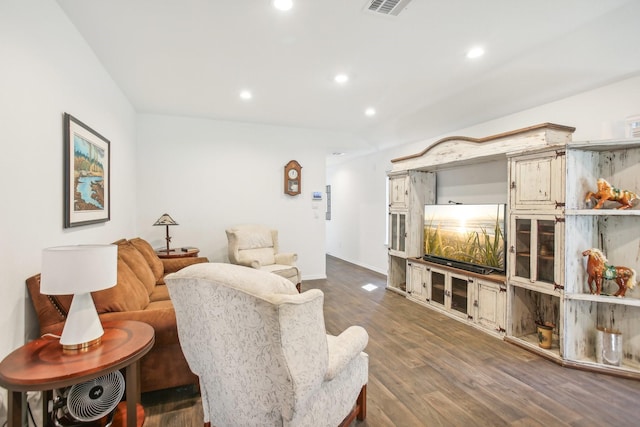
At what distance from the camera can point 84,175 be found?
2451 mm

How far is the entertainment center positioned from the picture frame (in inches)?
147

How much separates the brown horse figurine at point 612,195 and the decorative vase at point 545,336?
3.86ft

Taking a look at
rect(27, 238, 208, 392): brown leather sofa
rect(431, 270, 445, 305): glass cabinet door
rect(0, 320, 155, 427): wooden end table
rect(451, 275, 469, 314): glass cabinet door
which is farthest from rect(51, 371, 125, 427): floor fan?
rect(431, 270, 445, 305): glass cabinet door

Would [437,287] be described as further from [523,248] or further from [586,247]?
Answer: [586,247]

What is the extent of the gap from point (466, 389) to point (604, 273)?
1.52 meters

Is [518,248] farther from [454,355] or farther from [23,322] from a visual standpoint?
[23,322]

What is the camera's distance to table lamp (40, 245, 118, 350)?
1424mm

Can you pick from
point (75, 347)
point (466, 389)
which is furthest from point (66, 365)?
point (466, 389)

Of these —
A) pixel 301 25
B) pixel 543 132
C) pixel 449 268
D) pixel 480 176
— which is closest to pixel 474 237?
pixel 449 268

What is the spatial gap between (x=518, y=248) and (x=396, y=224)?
6.45 ft

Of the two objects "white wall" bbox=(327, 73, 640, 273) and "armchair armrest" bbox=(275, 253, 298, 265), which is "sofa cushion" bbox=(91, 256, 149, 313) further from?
"white wall" bbox=(327, 73, 640, 273)

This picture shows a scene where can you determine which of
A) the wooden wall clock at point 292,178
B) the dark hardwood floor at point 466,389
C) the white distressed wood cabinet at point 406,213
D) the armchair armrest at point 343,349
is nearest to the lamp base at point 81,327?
the dark hardwood floor at point 466,389

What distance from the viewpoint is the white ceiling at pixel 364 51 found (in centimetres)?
220

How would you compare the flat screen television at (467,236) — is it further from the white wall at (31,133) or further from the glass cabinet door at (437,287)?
the white wall at (31,133)
